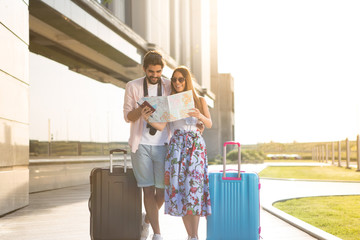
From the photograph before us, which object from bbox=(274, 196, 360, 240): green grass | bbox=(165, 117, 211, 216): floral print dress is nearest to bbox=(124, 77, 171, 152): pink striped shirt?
bbox=(165, 117, 211, 216): floral print dress

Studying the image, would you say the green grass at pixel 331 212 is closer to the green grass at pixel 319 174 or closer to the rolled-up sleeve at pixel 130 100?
the rolled-up sleeve at pixel 130 100

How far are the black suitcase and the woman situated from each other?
46 cm

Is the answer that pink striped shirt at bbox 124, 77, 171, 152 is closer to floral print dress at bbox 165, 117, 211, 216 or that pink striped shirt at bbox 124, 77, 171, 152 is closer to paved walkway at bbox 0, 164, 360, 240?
floral print dress at bbox 165, 117, 211, 216

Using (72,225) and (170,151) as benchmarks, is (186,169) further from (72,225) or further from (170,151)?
(72,225)

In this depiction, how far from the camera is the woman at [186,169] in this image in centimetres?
475

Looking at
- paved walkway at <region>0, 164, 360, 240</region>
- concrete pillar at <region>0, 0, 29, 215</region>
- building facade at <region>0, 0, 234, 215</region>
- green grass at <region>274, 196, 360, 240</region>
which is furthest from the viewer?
building facade at <region>0, 0, 234, 215</region>

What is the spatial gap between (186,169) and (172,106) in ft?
2.13

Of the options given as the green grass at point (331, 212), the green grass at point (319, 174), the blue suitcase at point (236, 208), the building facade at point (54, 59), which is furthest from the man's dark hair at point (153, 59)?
the green grass at point (319, 174)

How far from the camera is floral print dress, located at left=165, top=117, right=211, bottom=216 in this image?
475cm

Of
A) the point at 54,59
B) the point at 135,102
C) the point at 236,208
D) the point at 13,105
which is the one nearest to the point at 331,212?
the point at 236,208

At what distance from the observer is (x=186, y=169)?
4.81 m

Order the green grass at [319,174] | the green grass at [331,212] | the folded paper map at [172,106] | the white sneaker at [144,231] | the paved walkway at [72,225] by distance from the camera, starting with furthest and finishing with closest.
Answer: the green grass at [319,174] → the green grass at [331,212] → the paved walkway at [72,225] → the white sneaker at [144,231] → the folded paper map at [172,106]

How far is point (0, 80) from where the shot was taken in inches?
306

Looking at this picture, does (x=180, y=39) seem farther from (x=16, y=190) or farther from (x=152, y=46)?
(x=16, y=190)
